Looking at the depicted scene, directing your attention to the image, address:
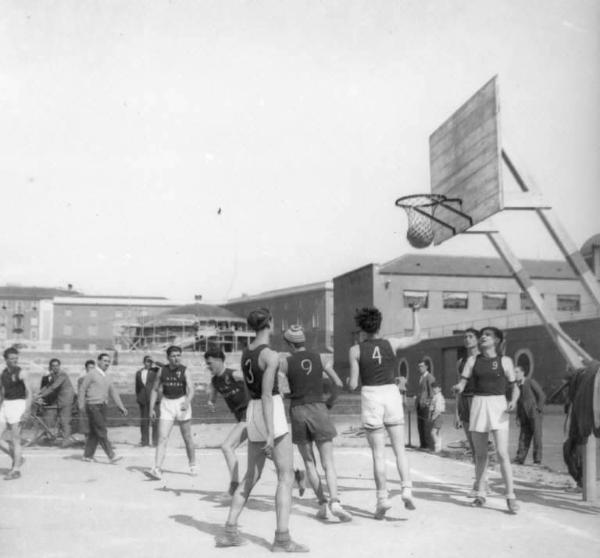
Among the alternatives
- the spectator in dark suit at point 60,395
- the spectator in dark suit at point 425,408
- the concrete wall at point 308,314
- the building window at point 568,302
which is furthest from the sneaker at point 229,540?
the concrete wall at point 308,314

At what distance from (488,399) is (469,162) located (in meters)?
3.29

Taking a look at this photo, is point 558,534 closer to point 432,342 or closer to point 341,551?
point 341,551

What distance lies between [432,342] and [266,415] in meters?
44.4

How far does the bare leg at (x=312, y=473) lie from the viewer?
22.8 ft

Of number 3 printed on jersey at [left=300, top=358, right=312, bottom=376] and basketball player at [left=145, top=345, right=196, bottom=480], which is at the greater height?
number 3 printed on jersey at [left=300, top=358, right=312, bottom=376]

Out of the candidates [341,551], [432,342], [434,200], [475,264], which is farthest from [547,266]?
[341,551]

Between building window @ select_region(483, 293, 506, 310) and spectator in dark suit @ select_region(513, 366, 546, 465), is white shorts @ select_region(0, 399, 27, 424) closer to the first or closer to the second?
spectator in dark suit @ select_region(513, 366, 546, 465)

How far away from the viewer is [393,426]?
22.7 ft

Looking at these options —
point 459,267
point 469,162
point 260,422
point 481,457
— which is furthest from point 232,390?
point 459,267

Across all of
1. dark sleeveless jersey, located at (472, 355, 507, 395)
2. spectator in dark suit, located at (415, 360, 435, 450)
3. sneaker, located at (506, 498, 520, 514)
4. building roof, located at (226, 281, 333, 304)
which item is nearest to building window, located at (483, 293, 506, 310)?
building roof, located at (226, 281, 333, 304)

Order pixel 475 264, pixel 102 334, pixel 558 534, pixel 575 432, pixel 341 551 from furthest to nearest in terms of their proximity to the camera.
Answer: pixel 102 334
pixel 475 264
pixel 575 432
pixel 558 534
pixel 341 551

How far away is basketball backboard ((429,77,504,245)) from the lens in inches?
336

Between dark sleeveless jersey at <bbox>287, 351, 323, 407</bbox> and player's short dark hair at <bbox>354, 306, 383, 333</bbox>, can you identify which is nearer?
dark sleeveless jersey at <bbox>287, 351, 323, 407</bbox>

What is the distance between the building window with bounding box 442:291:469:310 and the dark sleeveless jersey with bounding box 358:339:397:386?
2103 inches
